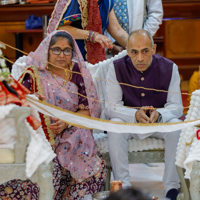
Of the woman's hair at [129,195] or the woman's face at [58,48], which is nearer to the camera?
the woman's hair at [129,195]

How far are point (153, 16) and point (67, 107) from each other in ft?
4.94

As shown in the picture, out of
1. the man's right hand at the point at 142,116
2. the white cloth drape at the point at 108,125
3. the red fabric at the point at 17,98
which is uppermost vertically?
the red fabric at the point at 17,98

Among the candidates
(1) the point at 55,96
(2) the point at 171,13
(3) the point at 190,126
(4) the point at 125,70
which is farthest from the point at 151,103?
(2) the point at 171,13

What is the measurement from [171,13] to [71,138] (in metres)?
4.44

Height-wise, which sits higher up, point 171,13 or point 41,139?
point 171,13

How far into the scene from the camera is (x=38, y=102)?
2.22m

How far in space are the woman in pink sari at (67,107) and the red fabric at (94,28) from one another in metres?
0.47

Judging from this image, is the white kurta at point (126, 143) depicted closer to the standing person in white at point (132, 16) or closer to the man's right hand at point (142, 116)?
the man's right hand at point (142, 116)

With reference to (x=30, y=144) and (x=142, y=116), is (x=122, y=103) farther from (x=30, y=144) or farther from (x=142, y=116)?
(x=30, y=144)

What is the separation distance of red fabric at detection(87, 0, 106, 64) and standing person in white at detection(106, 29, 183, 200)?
400mm

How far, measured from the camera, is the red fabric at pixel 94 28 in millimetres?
3240

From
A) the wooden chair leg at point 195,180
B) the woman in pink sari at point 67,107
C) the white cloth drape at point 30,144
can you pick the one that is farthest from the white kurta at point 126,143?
the white cloth drape at point 30,144

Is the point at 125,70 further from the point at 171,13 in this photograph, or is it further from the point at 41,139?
the point at 171,13

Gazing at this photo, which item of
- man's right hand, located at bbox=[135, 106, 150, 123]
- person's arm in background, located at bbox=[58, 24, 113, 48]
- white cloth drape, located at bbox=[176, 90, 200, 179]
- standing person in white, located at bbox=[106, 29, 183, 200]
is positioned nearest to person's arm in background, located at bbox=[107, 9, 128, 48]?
person's arm in background, located at bbox=[58, 24, 113, 48]
